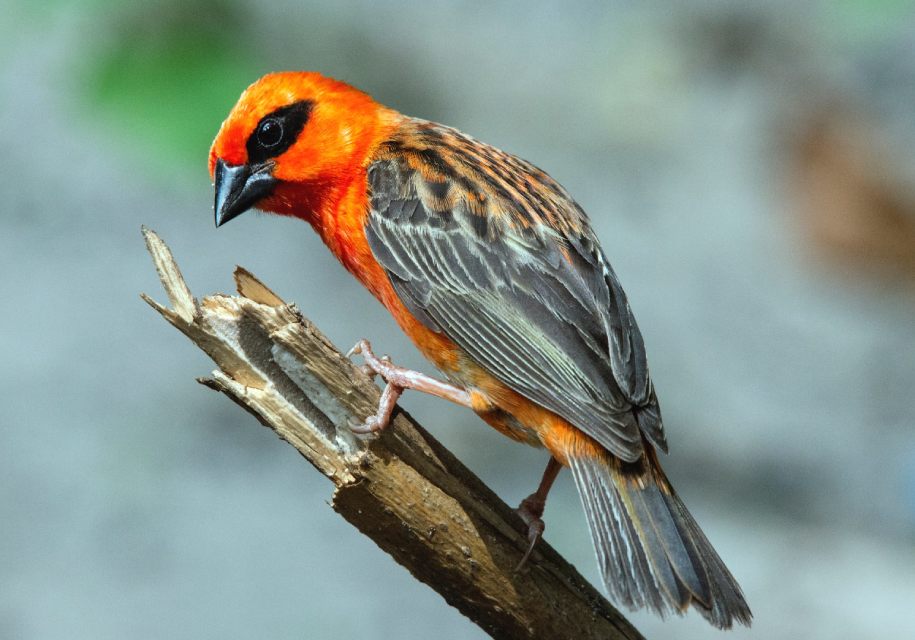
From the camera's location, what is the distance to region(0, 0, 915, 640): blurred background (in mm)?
6719

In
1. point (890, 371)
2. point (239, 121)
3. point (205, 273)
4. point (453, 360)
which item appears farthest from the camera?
point (890, 371)

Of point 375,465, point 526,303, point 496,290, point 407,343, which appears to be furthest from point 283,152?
point 407,343

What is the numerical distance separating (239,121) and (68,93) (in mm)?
2442

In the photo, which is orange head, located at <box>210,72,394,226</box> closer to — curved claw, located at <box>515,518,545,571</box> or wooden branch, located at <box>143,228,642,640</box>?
wooden branch, located at <box>143,228,642,640</box>

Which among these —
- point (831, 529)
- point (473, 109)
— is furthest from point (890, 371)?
point (473, 109)

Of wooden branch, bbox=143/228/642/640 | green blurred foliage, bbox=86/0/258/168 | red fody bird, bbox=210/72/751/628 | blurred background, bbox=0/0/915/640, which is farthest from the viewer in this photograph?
blurred background, bbox=0/0/915/640

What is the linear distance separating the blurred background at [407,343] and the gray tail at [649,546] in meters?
2.86

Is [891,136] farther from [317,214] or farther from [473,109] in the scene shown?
[317,214]

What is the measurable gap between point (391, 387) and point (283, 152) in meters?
1.32

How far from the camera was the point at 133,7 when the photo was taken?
654 centimetres

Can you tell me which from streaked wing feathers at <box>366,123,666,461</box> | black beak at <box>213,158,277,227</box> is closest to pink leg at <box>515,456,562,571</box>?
streaked wing feathers at <box>366,123,666,461</box>

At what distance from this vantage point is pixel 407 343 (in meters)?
7.22

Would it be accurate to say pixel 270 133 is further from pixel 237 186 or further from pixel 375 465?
pixel 375 465

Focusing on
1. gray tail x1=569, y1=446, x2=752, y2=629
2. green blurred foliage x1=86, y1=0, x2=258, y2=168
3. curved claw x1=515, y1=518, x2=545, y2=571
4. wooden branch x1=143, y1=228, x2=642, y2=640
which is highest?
green blurred foliage x1=86, y1=0, x2=258, y2=168
